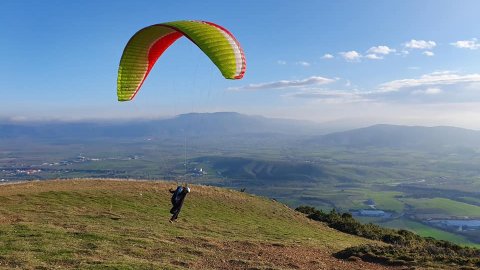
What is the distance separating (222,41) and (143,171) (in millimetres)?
162866

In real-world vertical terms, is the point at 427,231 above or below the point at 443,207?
above

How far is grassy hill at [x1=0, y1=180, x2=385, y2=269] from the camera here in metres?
14.6

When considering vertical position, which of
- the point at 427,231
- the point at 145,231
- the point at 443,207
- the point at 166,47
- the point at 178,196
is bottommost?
the point at 443,207

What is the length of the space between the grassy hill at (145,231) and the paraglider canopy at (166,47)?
6.48 meters

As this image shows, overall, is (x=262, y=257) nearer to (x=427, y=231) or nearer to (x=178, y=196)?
(x=178, y=196)

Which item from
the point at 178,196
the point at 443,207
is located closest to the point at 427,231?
the point at 443,207

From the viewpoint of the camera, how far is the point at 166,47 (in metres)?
20.6

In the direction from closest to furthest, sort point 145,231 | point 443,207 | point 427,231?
point 145,231
point 427,231
point 443,207

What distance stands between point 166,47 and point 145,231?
8824 millimetres

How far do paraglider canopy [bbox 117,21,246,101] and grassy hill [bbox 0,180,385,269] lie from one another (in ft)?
21.2

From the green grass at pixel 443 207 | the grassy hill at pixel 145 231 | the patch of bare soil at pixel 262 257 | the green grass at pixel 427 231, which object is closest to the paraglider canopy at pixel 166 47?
the grassy hill at pixel 145 231

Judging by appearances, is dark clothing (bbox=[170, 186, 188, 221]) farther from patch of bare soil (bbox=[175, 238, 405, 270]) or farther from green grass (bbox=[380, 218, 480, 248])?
green grass (bbox=[380, 218, 480, 248])

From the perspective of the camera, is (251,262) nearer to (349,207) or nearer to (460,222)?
(460,222)

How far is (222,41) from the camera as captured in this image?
1614 cm
